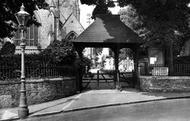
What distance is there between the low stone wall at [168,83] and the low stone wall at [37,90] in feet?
18.7

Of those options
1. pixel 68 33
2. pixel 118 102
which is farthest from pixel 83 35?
pixel 68 33

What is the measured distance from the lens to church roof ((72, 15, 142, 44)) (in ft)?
60.5

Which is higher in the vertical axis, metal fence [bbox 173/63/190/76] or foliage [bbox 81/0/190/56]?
foliage [bbox 81/0/190/56]

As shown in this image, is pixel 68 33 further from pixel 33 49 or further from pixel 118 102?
pixel 118 102

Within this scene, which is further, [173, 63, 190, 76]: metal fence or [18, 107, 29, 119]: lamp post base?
[173, 63, 190, 76]: metal fence

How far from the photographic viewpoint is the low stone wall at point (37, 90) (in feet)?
42.0

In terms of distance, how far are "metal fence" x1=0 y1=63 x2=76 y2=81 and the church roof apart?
3.03m

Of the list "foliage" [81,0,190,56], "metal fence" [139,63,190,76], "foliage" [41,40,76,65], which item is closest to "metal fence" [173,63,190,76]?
"metal fence" [139,63,190,76]

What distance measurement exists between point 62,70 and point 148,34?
6.58 m

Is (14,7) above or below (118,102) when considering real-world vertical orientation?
above

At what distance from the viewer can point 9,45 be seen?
2059 cm

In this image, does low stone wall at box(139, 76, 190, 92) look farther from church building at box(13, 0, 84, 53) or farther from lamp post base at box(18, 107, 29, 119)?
church building at box(13, 0, 84, 53)

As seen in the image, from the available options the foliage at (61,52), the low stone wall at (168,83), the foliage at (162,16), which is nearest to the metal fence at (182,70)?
the low stone wall at (168,83)

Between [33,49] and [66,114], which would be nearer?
[66,114]
